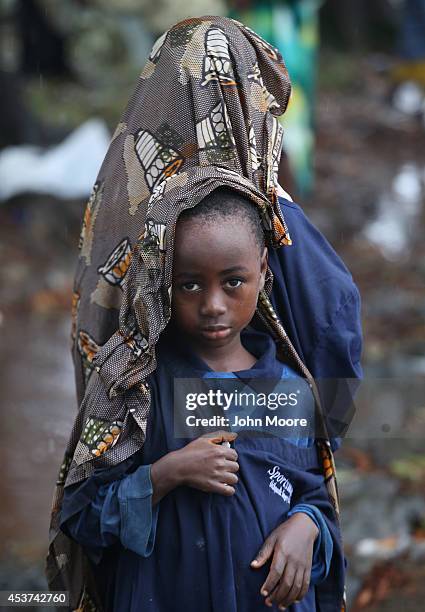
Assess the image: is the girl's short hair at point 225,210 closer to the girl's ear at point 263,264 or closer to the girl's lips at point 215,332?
the girl's ear at point 263,264

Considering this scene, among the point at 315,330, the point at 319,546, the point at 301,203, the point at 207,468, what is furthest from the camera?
the point at 301,203

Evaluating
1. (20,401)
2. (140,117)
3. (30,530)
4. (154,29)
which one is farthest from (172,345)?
(154,29)

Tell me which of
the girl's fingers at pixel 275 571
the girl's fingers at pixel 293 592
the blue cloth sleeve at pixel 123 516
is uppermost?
the blue cloth sleeve at pixel 123 516

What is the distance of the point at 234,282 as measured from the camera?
6.86 ft

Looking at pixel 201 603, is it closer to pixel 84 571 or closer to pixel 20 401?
pixel 84 571

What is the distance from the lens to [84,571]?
2412 mm

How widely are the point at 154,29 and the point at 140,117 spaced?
30.8 ft

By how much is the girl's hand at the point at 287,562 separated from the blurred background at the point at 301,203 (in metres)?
1.76

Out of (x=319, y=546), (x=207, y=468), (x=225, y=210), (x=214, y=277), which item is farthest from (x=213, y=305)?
(x=319, y=546)

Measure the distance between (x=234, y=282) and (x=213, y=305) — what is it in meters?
0.07

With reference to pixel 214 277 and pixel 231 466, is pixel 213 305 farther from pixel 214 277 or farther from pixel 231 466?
pixel 231 466

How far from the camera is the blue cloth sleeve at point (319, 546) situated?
7.23 ft

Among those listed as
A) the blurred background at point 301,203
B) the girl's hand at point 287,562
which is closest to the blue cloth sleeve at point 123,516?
the girl's hand at point 287,562

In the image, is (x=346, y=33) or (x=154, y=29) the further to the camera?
(x=346, y=33)
